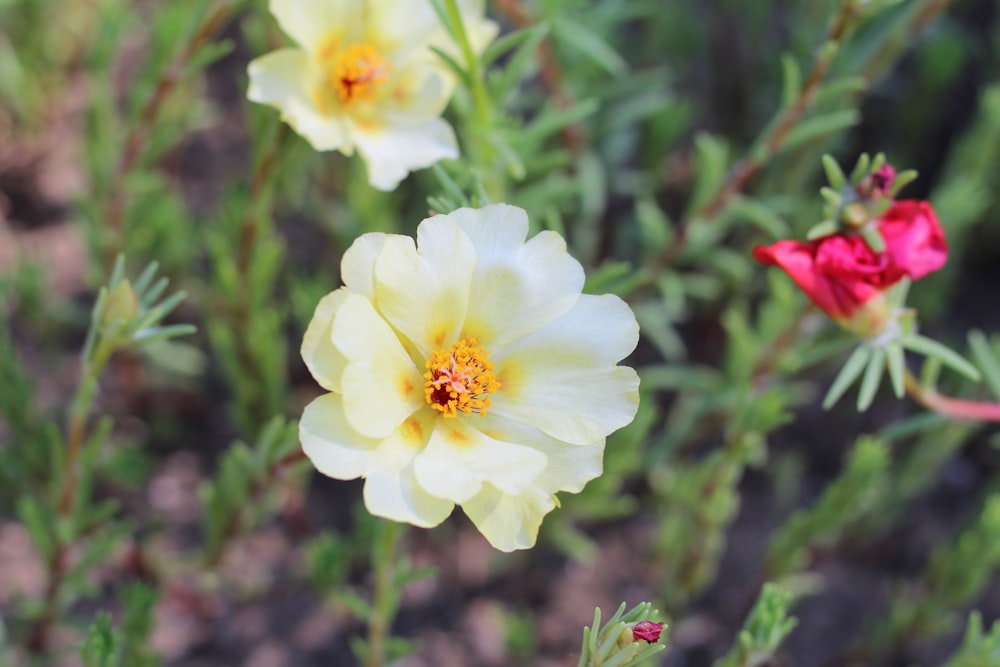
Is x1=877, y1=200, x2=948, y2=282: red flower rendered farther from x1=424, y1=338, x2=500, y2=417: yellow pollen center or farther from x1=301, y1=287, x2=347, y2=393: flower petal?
x1=301, y1=287, x2=347, y2=393: flower petal

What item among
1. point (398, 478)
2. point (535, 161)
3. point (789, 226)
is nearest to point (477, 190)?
point (398, 478)

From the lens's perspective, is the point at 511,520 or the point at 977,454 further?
the point at 977,454

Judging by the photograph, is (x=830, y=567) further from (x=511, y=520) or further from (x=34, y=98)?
(x=34, y=98)

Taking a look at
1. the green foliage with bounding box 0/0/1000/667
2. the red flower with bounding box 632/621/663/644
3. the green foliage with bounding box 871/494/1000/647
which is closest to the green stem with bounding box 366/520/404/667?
the green foliage with bounding box 0/0/1000/667

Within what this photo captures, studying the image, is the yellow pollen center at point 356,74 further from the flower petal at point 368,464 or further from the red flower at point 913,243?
the red flower at point 913,243

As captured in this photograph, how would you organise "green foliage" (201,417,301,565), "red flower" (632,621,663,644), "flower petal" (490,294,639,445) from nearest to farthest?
"red flower" (632,621,663,644) < "flower petal" (490,294,639,445) < "green foliage" (201,417,301,565)

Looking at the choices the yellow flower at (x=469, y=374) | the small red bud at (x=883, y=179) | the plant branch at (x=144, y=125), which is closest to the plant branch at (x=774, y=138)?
the small red bud at (x=883, y=179)

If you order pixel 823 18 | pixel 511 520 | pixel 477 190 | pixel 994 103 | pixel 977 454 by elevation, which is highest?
pixel 823 18
